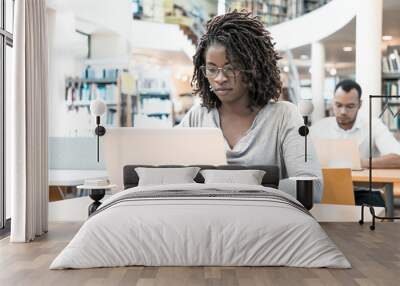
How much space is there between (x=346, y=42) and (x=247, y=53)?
5.26 ft

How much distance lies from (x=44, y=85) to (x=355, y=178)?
2.96 metres

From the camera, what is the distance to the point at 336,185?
5793 mm

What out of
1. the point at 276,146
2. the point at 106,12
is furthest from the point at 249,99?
the point at 106,12

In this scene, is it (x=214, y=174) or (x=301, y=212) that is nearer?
(x=301, y=212)

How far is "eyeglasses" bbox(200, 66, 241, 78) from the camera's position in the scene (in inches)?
217

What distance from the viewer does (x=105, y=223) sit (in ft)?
12.1

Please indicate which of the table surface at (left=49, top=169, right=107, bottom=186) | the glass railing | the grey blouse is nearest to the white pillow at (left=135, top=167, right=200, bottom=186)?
A: the grey blouse

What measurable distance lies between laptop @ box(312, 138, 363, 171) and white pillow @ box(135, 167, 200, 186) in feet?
5.24

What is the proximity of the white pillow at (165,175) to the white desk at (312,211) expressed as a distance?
1128 millimetres

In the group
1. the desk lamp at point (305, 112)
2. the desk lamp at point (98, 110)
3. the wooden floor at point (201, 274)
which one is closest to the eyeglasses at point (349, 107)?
the desk lamp at point (305, 112)

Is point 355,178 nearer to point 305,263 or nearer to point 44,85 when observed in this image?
point 305,263

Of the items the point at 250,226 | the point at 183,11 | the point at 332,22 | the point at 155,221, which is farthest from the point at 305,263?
the point at 183,11

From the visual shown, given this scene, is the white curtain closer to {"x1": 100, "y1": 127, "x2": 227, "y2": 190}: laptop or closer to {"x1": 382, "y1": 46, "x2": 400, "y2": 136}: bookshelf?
{"x1": 100, "y1": 127, "x2": 227, "y2": 190}: laptop

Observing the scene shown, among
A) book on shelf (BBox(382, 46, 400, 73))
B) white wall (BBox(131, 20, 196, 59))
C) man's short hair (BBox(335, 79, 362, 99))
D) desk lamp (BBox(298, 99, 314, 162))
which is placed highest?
white wall (BBox(131, 20, 196, 59))
